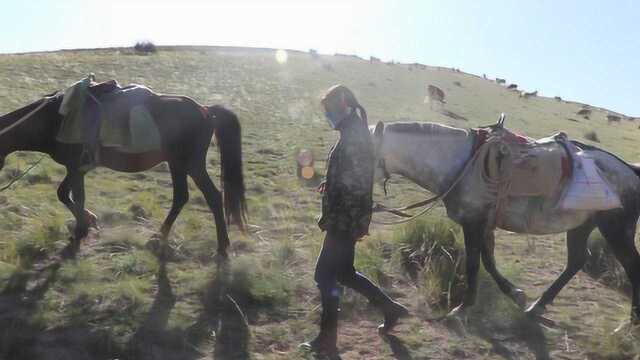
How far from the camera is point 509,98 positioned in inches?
1529

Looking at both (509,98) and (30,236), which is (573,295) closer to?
(30,236)

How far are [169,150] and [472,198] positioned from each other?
3294 millimetres

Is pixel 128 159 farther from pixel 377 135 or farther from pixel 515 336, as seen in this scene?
pixel 515 336

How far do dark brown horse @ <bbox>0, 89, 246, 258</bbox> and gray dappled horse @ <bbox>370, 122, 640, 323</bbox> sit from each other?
2235mm

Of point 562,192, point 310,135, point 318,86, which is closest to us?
point 562,192

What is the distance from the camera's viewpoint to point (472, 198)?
16.8 ft

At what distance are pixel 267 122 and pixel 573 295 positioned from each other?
13.3 metres

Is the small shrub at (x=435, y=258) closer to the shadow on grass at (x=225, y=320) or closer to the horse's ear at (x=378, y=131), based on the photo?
the horse's ear at (x=378, y=131)

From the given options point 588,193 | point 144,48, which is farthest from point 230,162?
point 144,48

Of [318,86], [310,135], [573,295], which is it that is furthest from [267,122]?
[573,295]

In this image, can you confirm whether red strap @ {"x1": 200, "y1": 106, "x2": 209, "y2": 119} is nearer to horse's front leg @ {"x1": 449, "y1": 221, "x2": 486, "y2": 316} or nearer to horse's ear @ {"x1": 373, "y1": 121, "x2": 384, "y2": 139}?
horse's ear @ {"x1": 373, "y1": 121, "x2": 384, "y2": 139}

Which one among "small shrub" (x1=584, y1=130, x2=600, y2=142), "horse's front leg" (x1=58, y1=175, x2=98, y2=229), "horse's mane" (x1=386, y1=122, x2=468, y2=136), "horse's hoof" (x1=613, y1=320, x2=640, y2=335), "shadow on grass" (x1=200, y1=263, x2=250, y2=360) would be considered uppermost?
Result: "horse's mane" (x1=386, y1=122, x2=468, y2=136)

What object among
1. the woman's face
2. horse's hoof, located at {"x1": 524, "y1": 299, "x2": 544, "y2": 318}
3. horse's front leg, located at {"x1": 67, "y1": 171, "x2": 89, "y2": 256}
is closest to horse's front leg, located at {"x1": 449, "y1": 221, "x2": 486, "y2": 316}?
horse's hoof, located at {"x1": 524, "y1": 299, "x2": 544, "y2": 318}

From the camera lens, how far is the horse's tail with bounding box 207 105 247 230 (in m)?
6.72
